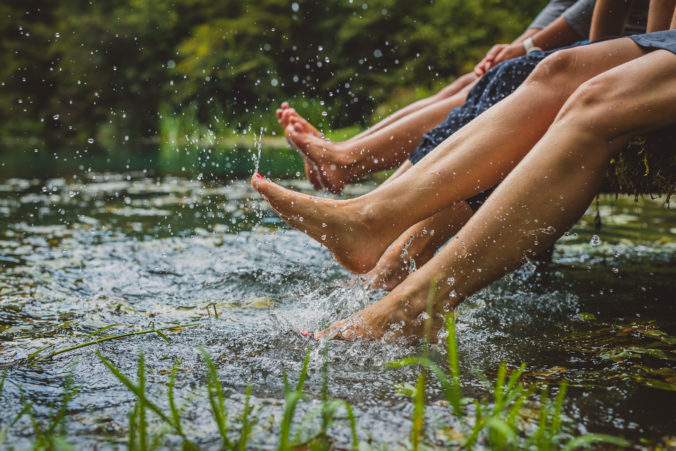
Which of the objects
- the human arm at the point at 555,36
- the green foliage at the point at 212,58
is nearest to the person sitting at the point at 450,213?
the human arm at the point at 555,36

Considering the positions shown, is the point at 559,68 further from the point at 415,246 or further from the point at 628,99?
the point at 415,246

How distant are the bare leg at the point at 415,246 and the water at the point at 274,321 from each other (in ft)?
0.49

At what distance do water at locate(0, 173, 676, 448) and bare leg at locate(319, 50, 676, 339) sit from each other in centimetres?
14

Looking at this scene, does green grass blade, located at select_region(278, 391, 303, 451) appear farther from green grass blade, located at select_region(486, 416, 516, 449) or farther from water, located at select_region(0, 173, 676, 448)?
green grass blade, located at select_region(486, 416, 516, 449)

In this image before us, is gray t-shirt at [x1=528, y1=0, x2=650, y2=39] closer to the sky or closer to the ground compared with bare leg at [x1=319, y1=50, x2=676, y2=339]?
closer to the sky

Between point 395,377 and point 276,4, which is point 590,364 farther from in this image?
point 276,4

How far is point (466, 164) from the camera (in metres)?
1.20

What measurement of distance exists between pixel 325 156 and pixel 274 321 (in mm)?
756

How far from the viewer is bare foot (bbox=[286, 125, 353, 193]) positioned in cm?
192

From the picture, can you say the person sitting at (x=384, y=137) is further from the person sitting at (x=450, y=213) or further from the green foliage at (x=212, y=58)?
the green foliage at (x=212, y=58)

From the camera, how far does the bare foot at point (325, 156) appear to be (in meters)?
1.92

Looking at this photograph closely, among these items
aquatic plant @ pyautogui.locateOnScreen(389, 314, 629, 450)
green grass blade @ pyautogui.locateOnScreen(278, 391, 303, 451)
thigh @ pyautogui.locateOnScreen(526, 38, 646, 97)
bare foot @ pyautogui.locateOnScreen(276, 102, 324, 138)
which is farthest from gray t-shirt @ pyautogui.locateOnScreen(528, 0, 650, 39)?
green grass blade @ pyautogui.locateOnScreen(278, 391, 303, 451)

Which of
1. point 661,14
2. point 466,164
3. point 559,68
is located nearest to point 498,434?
point 466,164

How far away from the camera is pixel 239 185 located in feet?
15.9
